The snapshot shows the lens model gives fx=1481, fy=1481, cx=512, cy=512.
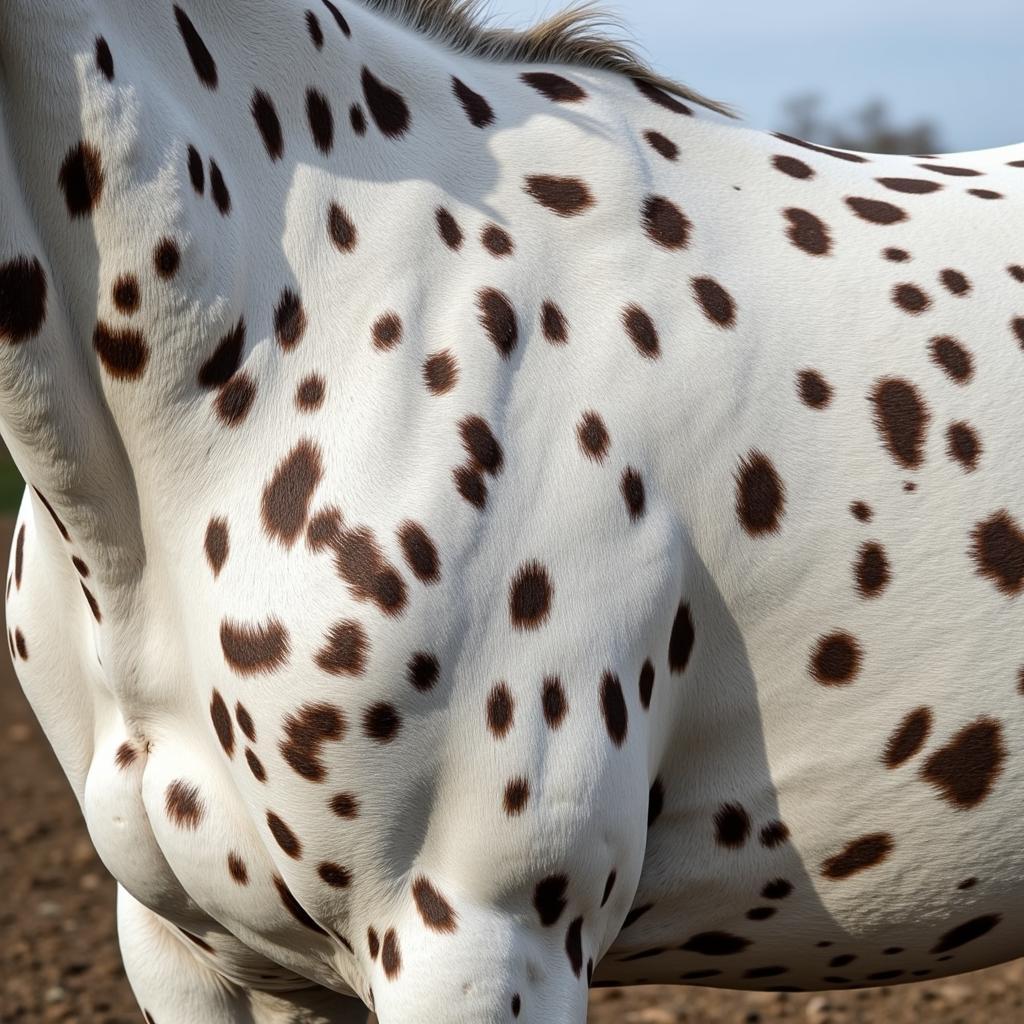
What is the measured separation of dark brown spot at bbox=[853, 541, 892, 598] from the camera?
1.57m

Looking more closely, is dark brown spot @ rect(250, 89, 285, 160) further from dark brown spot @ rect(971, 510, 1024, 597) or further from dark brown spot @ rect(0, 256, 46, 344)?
dark brown spot @ rect(971, 510, 1024, 597)

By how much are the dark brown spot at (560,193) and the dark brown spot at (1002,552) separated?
1.82ft

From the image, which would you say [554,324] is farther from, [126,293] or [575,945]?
[575,945]

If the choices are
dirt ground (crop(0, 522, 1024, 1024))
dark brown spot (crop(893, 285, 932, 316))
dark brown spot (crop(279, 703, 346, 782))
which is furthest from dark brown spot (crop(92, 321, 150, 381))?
dirt ground (crop(0, 522, 1024, 1024))

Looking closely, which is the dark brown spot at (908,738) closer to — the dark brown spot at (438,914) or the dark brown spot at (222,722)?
the dark brown spot at (438,914)

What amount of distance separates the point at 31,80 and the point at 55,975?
306cm

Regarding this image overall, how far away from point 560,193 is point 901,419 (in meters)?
0.44

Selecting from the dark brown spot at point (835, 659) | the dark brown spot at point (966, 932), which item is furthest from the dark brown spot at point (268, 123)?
the dark brown spot at point (966, 932)

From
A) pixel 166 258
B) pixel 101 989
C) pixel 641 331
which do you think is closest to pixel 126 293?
pixel 166 258

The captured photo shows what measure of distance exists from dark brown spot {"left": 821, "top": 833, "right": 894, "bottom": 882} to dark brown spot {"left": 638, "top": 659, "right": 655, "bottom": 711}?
12.7 inches

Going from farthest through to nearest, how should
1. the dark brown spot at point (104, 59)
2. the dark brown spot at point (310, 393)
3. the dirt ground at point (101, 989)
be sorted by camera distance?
the dirt ground at point (101, 989)
the dark brown spot at point (310, 393)
the dark brown spot at point (104, 59)

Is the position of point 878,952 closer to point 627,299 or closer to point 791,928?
point 791,928

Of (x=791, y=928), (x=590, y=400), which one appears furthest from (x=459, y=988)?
(x=590, y=400)

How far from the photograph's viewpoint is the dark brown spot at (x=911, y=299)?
5.41ft
